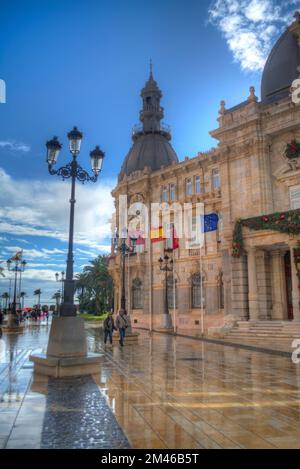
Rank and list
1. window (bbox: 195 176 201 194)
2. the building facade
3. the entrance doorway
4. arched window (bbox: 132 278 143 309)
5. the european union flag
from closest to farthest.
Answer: the building facade → the entrance doorway → the european union flag → window (bbox: 195 176 201 194) → arched window (bbox: 132 278 143 309)

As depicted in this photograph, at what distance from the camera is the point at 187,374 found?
10.2 m

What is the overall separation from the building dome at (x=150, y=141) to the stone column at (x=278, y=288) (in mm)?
20645

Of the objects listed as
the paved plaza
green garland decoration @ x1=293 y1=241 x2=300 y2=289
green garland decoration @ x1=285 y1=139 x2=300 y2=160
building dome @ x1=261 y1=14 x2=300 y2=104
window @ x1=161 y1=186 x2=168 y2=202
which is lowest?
the paved plaza

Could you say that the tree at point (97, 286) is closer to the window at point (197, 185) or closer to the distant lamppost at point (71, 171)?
the window at point (197, 185)

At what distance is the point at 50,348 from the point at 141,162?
35.0 meters

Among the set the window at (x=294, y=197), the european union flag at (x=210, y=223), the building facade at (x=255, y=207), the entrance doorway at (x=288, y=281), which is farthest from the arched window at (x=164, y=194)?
the entrance doorway at (x=288, y=281)

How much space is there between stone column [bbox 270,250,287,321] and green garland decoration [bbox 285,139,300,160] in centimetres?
618

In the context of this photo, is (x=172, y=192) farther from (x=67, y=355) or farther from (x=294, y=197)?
(x=67, y=355)

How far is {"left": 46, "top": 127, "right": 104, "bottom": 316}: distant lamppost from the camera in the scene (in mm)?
10930

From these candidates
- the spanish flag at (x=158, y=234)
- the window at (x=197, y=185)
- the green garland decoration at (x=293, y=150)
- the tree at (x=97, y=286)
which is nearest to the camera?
the green garland decoration at (x=293, y=150)

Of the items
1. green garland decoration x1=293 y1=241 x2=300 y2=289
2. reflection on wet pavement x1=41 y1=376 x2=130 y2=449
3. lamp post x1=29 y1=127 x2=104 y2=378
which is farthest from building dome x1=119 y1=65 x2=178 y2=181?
reflection on wet pavement x1=41 y1=376 x2=130 y2=449

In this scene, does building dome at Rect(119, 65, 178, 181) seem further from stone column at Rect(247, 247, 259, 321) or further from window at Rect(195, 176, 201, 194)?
stone column at Rect(247, 247, 259, 321)

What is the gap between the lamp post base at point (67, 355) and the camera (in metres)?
10.0
